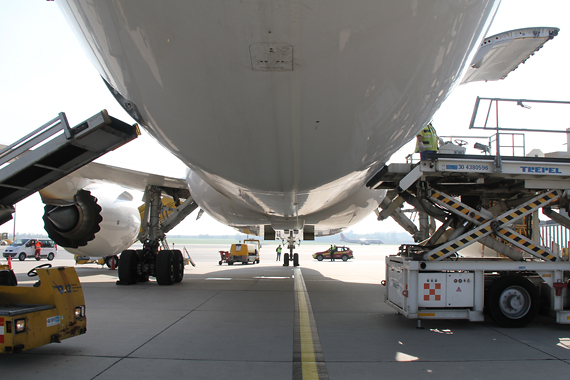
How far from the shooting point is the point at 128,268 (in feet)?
32.7

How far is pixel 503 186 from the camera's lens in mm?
6078

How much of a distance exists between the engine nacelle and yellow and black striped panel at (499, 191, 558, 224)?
7.59m

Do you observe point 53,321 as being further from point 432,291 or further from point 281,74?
point 432,291

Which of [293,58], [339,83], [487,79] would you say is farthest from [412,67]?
[487,79]

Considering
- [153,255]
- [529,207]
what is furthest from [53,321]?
[153,255]

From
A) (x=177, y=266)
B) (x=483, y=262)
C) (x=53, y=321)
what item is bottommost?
(x=177, y=266)

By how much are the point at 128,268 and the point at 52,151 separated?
6124 mm

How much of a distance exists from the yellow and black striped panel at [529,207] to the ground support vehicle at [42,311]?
537 centimetres

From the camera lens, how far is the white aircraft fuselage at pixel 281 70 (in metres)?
2.09

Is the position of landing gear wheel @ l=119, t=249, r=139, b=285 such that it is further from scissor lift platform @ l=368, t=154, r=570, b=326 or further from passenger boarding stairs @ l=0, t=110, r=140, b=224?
scissor lift platform @ l=368, t=154, r=570, b=326

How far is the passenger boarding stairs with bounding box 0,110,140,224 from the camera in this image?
443 cm

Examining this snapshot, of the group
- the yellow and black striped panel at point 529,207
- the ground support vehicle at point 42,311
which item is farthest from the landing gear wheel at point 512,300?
the ground support vehicle at point 42,311

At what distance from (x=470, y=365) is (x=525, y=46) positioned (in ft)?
15.1

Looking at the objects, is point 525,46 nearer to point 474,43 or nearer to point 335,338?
point 474,43
